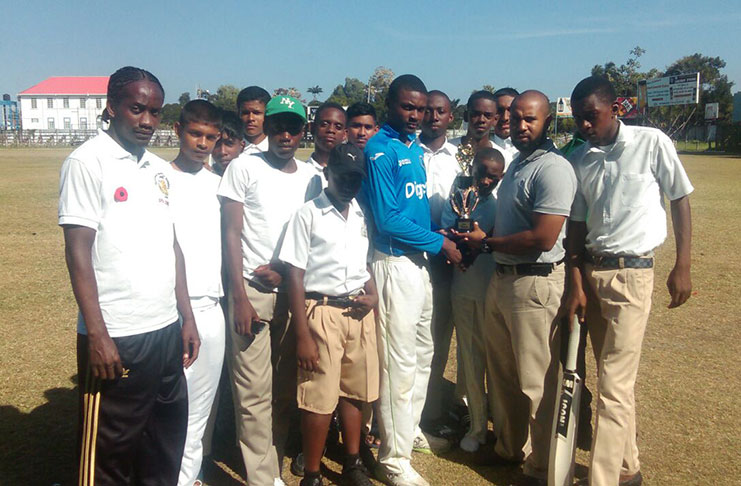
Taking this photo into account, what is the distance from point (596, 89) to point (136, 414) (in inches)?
122

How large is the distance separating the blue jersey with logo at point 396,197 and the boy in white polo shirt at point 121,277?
1.26m

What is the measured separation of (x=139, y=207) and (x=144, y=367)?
0.77 metres

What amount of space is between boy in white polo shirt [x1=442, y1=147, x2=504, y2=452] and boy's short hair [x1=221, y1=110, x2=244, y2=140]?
1658 mm

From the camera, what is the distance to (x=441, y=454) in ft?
14.7

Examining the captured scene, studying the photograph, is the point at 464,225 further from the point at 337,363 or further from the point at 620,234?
the point at 337,363

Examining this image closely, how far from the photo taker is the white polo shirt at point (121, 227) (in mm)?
2760

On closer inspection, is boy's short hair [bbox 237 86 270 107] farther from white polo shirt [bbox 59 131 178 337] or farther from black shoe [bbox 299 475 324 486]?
black shoe [bbox 299 475 324 486]

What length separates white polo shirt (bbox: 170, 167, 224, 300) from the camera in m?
3.48

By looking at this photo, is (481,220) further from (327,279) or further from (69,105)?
(69,105)

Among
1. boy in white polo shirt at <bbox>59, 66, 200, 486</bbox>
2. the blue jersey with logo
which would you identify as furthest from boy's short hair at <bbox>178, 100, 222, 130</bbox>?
the blue jersey with logo

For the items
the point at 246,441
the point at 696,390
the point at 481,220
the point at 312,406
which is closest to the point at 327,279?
the point at 312,406

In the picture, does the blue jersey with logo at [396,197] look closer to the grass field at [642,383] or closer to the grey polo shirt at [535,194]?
the grey polo shirt at [535,194]

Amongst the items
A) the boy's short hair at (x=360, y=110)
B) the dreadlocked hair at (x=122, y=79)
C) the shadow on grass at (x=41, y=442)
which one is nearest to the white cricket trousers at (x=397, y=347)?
the boy's short hair at (x=360, y=110)

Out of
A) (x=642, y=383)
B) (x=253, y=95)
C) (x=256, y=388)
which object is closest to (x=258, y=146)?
(x=253, y=95)
